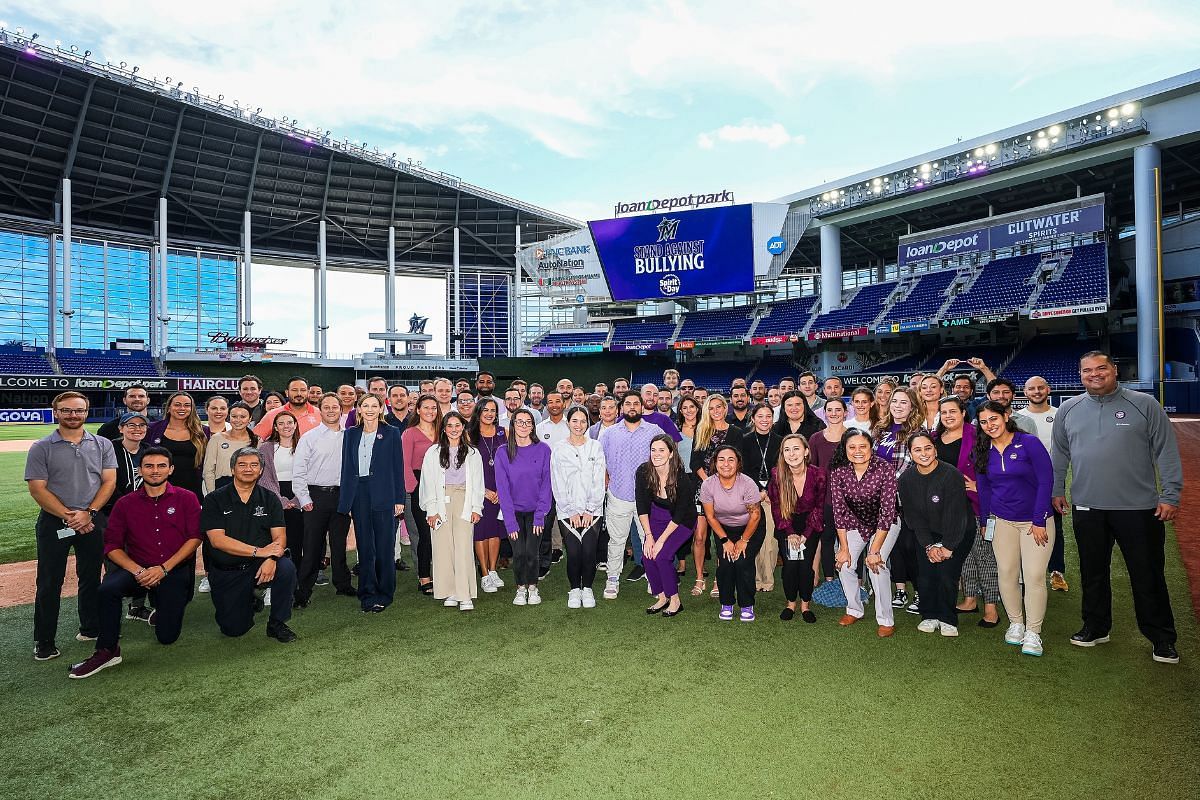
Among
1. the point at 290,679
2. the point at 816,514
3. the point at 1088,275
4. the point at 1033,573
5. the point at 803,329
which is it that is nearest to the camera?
the point at 290,679

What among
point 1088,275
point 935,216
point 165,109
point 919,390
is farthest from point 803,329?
point 165,109

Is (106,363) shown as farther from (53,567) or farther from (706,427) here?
(706,427)

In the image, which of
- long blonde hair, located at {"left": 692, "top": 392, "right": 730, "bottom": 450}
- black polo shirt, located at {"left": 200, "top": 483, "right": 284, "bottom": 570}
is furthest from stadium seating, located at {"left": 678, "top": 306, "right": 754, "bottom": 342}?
black polo shirt, located at {"left": 200, "top": 483, "right": 284, "bottom": 570}

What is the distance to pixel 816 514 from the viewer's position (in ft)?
18.1

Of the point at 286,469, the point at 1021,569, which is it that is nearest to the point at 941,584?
the point at 1021,569

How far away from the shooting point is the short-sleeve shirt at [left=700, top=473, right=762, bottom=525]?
548cm

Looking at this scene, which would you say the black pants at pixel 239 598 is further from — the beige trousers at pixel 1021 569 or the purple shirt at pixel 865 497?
the beige trousers at pixel 1021 569

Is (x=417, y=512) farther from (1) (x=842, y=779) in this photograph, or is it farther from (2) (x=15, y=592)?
(1) (x=842, y=779)

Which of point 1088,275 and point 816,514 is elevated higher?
point 1088,275

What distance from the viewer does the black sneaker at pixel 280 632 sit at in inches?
196

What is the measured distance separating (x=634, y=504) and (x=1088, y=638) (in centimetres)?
372

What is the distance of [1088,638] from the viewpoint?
4.60 metres

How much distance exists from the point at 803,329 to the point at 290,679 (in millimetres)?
34704

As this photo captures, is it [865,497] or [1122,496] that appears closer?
[1122,496]
